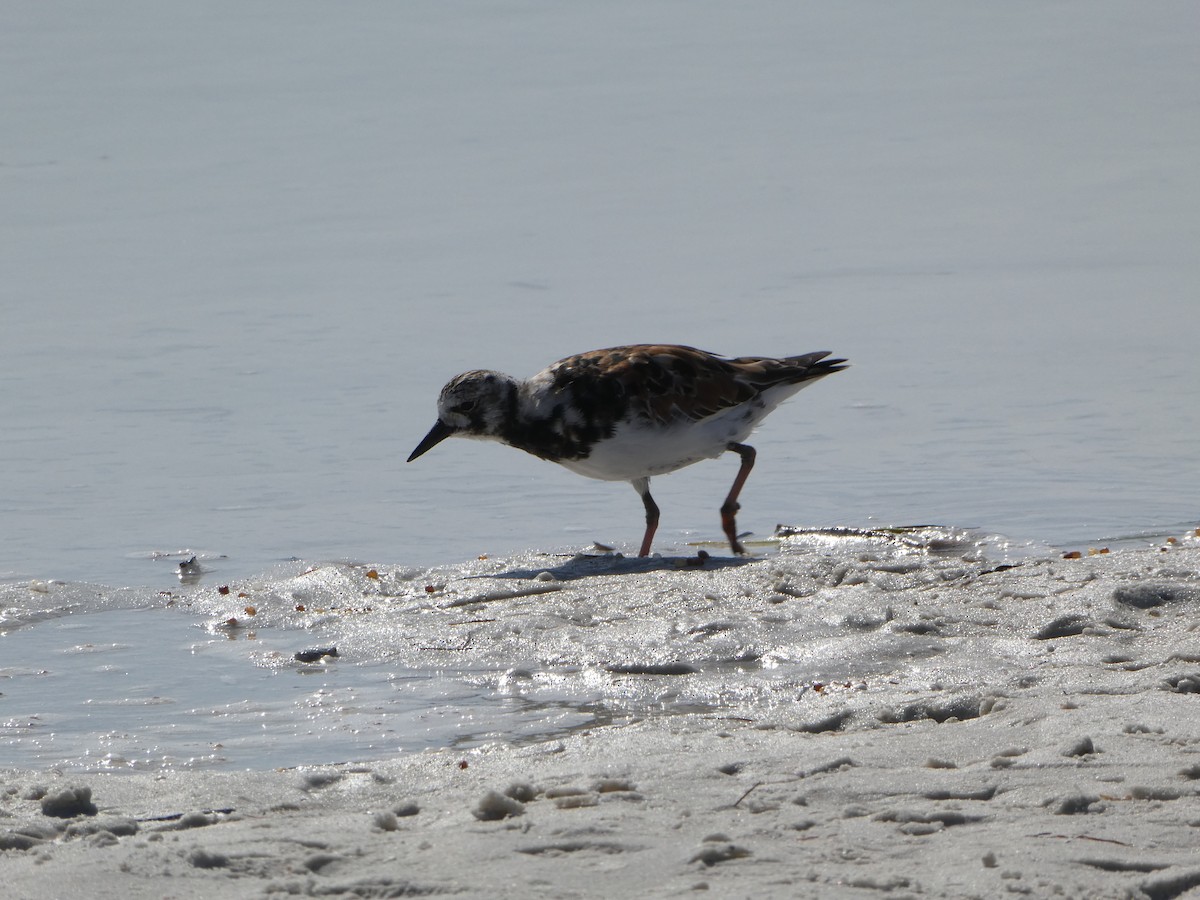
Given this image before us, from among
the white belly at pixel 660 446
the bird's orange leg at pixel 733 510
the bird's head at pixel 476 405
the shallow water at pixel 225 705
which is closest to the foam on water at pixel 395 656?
the shallow water at pixel 225 705

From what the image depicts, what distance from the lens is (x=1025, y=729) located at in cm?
448

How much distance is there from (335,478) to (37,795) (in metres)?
5.53

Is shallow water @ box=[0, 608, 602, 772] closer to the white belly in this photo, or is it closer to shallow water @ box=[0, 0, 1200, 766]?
shallow water @ box=[0, 0, 1200, 766]

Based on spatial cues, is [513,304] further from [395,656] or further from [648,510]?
[395,656]

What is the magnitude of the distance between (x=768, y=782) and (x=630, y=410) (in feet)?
13.5

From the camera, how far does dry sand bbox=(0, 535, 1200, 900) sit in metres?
3.48

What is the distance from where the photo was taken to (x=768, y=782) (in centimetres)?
408

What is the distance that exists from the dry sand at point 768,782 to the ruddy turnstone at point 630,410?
174 centimetres

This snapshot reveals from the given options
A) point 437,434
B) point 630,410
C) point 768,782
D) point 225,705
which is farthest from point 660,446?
point 768,782

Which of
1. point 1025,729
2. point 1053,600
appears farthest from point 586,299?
point 1025,729

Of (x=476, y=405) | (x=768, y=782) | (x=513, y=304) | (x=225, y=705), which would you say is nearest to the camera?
(x=768, y=782)

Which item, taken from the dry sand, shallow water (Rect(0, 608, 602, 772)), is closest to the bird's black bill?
shallow water (Rect(0, 608, 602, 772))

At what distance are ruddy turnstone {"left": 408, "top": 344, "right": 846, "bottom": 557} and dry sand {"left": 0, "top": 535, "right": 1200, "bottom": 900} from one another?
174cm

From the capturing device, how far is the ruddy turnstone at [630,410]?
26.6ft
